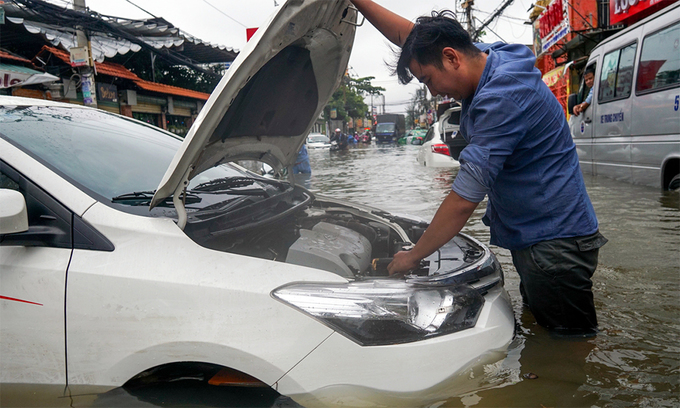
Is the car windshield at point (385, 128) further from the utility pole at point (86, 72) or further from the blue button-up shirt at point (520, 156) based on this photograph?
the blue button-up shirt at point (520, 156)

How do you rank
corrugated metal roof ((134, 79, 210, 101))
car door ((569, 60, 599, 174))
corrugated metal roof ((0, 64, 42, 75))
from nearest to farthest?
car door ((569, 60, 599, 174)) < corrugated metal roof ((0, 64, 42, 75)) < corrugated metal roof ((134, 79, 210, 101))

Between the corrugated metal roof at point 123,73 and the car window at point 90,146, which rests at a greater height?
the corrugated metal roof at point 123,73

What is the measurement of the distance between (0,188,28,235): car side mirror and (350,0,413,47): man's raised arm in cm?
168

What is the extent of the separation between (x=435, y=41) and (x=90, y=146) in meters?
1.61

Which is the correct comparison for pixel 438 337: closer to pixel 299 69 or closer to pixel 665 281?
pixel 299 69

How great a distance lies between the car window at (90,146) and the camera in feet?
6.56

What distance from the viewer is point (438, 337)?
64.8 inches

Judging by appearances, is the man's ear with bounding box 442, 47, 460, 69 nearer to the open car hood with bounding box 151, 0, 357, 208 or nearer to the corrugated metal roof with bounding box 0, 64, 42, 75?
the open car hood with bounding box 151, 0, 357, 208

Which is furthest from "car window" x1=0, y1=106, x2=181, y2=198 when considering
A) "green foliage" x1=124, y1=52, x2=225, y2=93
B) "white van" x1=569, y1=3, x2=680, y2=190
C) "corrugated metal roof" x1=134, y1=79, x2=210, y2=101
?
"green foliage" x1=124, y1=52, x2=225, y2=93

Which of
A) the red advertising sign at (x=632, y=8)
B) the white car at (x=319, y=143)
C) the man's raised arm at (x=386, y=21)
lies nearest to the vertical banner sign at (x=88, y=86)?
the man's raised arm at (x=386, y=21)

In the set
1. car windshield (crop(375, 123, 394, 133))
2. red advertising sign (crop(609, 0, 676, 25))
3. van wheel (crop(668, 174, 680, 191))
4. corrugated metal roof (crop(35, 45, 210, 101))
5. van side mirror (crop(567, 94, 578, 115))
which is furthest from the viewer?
car windshield (crop(375, 123, 394, 133))

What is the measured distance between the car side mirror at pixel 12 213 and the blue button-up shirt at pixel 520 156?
1.56 meters

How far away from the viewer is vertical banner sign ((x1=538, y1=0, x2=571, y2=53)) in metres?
15.0

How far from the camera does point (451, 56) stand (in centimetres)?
199
